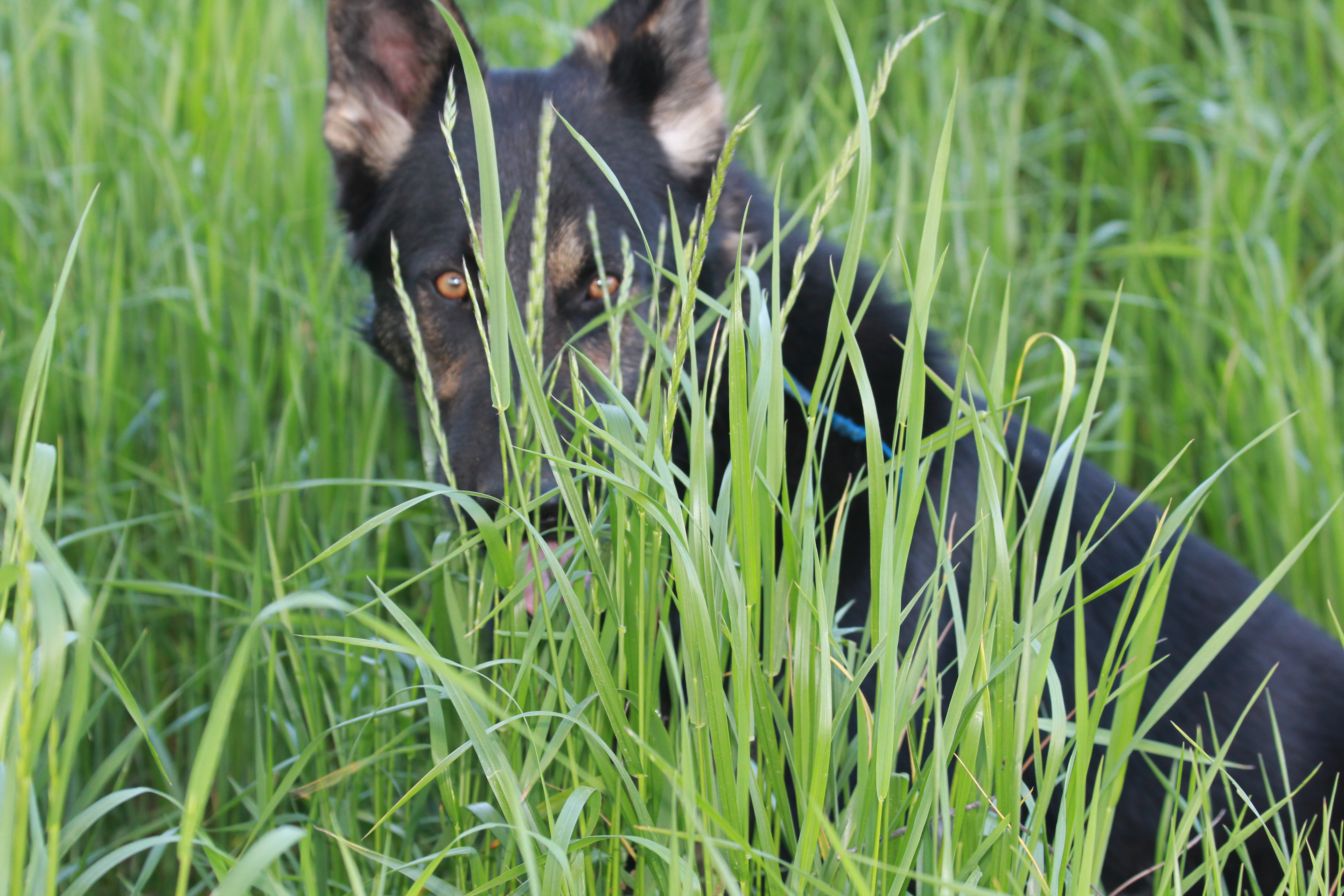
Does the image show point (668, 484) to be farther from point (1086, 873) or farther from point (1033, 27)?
point (1033, 27)

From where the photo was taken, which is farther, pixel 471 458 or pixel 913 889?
pixel 471 458

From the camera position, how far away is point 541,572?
3.65 feet

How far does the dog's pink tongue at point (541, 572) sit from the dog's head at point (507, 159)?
0.32 metres

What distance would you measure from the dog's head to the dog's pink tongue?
316 mm

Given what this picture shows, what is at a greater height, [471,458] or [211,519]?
[471,458]

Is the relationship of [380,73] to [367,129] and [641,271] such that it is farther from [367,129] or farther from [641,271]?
[641,271]

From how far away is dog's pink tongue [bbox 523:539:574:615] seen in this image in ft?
3.62

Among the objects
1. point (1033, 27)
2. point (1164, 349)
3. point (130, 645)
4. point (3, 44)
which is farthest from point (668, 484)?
point (3, 44)

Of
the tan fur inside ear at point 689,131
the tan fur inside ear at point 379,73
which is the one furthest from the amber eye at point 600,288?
the tan fur inside ear at point 379,73

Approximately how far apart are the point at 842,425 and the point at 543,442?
2.52 ft

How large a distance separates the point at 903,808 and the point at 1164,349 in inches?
98.9

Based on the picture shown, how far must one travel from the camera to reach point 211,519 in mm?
2143

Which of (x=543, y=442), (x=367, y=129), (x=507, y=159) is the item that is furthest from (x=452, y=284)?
(x=543, y=442)

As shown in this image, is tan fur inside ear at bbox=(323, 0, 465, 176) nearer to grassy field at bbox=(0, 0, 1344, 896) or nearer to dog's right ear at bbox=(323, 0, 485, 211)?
dog's right ear at bbox=(323, 0, 485, 211)
